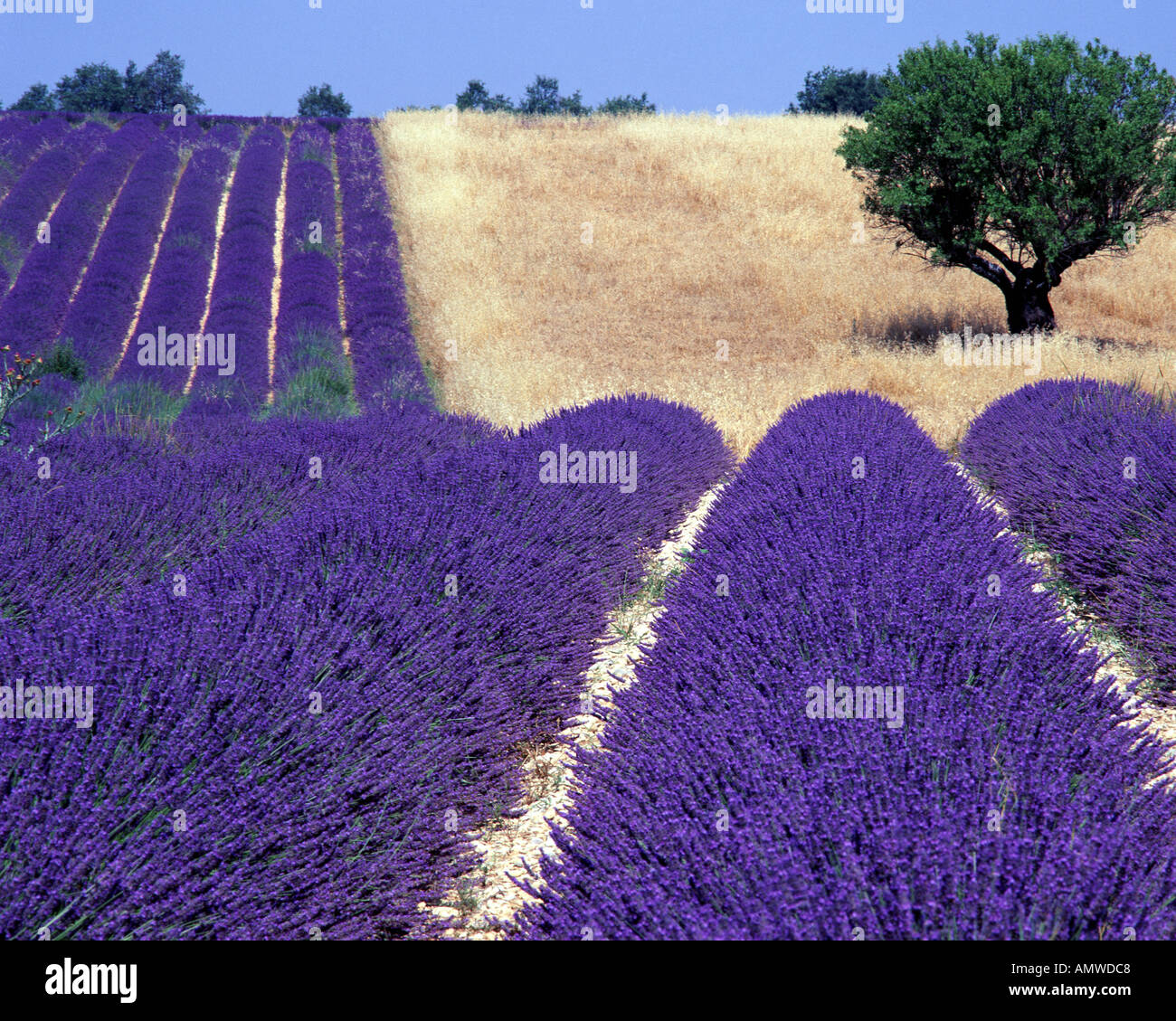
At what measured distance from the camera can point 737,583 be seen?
2.96 meters

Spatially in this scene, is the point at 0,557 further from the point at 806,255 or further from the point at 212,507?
the point at 806,255

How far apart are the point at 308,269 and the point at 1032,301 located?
1185 cm

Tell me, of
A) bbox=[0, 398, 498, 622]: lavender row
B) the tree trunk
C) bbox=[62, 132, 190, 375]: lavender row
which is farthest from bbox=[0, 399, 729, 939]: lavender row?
the tree trunk

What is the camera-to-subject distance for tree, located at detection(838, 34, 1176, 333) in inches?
468

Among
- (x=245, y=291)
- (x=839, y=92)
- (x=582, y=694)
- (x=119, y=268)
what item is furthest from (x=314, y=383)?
(x=839, y=92)

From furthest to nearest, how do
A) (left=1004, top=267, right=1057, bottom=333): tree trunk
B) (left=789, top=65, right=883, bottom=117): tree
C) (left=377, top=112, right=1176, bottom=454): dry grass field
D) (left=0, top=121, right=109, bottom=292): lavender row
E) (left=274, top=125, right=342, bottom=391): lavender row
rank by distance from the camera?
(left=789, top=65, right=883, bottom=117): tree
(left=0, top=121, right=109, bottom=292): lavender row
(left=1004, top=267, right=1057, bottom=333): tree trunk
(left=274, top=125, right=342, bottom=391): lavender row
(left=377, top=112, right=1176, bottom=454): dry grass field

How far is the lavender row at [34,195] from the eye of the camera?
14656 mm

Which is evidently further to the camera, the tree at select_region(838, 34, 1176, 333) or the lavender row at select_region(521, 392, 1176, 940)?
the tree at select_region(838, 34, 1176, 333)

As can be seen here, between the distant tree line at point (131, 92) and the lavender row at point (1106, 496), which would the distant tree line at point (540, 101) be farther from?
the lavender row at point (1106, 496)

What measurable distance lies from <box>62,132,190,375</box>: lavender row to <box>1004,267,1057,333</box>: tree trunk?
42.4ft

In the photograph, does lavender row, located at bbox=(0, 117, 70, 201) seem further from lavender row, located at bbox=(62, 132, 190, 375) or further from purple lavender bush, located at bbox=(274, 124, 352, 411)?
purple lavender bush, located at bbox=(274, 124, 352, 411)

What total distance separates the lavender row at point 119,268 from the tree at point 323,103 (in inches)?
1037

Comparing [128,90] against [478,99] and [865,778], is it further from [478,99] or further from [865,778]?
[865,778]

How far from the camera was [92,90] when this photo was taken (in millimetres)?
41281
